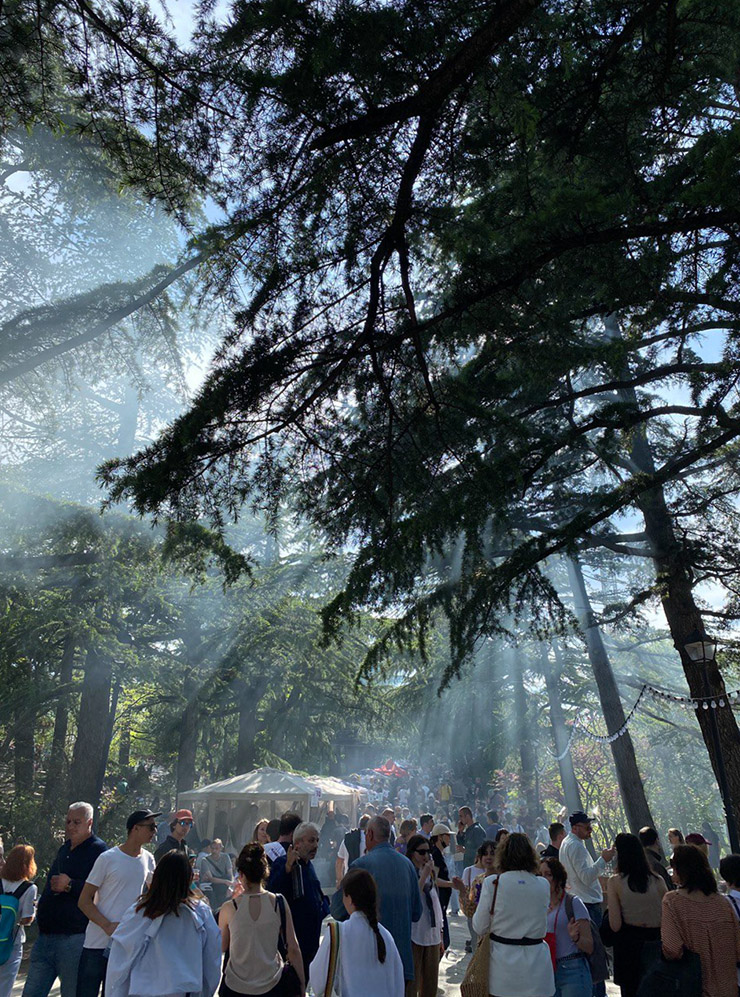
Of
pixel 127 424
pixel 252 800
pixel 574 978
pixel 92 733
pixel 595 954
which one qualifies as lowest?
pixel 574 978

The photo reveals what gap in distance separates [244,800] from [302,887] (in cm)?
1327

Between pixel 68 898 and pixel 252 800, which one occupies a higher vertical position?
pixel 252 800

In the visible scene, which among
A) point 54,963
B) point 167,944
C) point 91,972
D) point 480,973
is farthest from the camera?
point 54,963

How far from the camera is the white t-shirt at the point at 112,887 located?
190 inches

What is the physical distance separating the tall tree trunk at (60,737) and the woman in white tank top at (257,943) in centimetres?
1226

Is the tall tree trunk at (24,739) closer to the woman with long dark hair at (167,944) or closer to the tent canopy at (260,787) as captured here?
the tent canopy at (260,787)

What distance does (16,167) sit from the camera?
44.6ft

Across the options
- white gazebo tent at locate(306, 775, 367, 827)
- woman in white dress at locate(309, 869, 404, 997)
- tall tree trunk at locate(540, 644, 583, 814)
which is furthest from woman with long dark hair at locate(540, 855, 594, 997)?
tall tree trunk at locate(540, 644, 583, 814)

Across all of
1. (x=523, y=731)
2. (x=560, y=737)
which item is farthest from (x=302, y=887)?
(x=523, y=731)

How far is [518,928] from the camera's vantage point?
439cm

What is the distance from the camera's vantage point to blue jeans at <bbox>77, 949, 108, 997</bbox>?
4918 mm

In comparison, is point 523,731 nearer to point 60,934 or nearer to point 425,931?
point 425,931

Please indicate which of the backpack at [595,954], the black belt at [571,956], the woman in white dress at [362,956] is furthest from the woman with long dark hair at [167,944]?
the backpack at [595,954]

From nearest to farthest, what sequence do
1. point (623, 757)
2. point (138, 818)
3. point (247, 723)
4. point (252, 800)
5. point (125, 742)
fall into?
point (138, 818) < point (623, 757) < point (252, 800) < point (247, 723) < point (125, 742)
